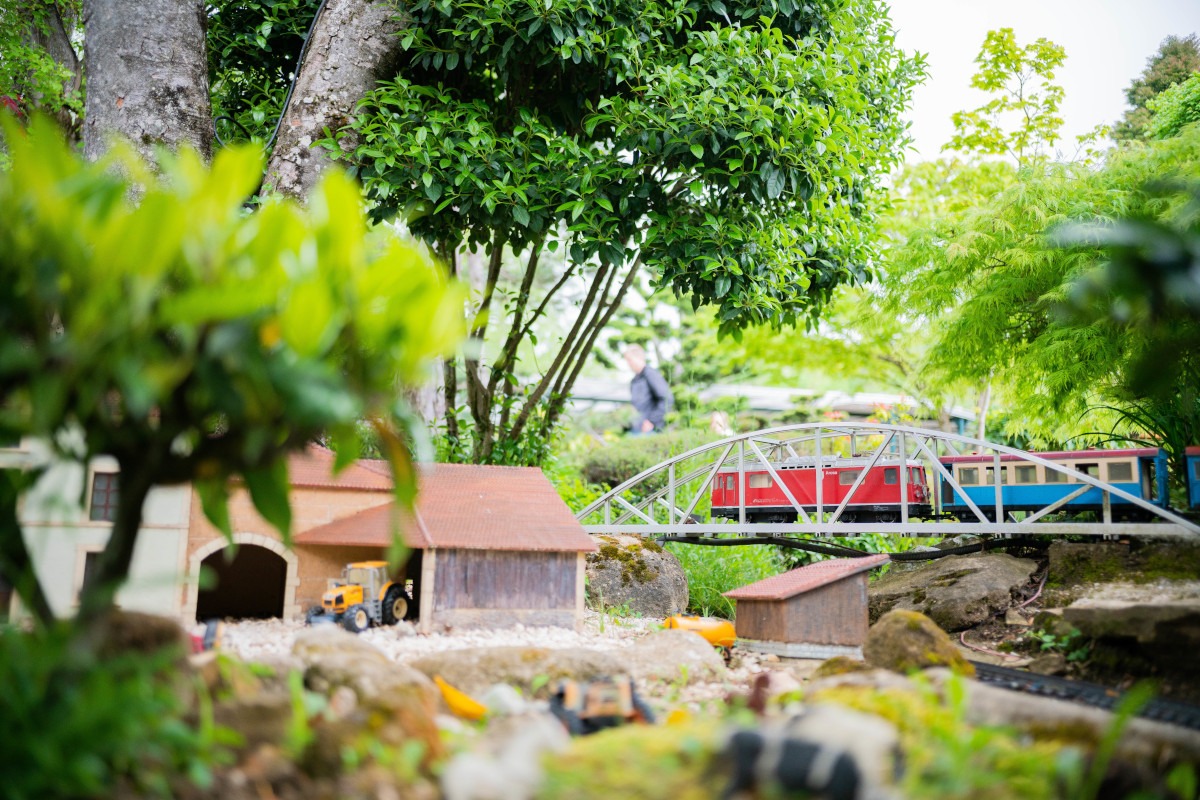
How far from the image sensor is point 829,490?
8.33 metres

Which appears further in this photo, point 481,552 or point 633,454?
point 633,454

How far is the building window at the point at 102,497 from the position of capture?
512cm

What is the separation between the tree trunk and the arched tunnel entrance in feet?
9.60

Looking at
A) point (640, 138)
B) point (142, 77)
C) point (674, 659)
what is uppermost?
point (142, 77)

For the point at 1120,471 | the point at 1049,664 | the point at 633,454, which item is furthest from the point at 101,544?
the point at 633,454

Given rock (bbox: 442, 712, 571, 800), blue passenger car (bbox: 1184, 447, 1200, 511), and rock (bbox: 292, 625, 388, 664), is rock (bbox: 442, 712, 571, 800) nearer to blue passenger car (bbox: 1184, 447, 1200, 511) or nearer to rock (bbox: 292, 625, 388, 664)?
rock (bbox: 292, 625, 388, 664)

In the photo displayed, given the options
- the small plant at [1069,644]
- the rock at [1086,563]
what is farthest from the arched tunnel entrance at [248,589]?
the rock at [1086,563]

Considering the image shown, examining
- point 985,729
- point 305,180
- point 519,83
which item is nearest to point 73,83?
point 305,180

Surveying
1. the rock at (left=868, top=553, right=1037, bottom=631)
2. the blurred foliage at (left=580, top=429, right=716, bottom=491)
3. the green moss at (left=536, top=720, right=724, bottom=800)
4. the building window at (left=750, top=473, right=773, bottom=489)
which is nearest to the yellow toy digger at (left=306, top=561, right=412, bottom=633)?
the green moss at (left=536, top=720, right=724, bottom=800)

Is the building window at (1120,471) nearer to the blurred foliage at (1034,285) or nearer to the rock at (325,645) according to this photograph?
the blurred foliage at (1034,285)

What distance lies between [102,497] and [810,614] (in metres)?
4.59

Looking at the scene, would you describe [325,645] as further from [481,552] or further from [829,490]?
[829,490]

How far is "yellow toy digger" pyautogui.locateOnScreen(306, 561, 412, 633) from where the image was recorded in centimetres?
534

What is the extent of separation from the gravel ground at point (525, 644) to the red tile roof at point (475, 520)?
0.55m
